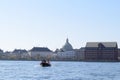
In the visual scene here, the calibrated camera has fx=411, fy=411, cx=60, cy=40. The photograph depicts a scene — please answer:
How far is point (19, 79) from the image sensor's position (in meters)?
51.2

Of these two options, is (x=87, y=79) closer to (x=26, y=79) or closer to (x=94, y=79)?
(x=94, y=79)

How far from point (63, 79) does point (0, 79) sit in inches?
309

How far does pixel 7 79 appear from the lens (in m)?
51.3

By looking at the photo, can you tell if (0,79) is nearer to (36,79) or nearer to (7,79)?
(7,79)

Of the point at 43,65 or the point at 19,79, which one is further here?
the point at 43,65

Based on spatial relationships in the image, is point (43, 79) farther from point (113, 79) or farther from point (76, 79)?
point (113, 79)

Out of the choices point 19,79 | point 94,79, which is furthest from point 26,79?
point 94,79

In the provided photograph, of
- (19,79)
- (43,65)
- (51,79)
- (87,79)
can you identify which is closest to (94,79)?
(87,79)

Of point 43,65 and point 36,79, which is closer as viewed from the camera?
point 36,79

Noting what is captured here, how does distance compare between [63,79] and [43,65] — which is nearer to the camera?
[63,79]

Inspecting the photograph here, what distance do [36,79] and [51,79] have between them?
1941mm

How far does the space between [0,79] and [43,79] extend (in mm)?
5355

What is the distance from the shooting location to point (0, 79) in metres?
50.8

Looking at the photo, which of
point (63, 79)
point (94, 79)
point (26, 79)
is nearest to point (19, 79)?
point (26, 79)
